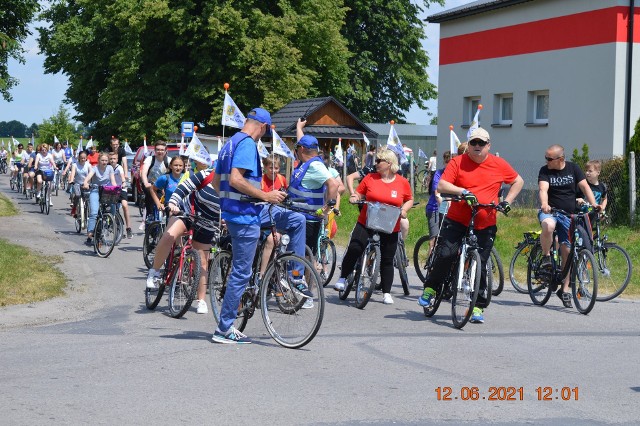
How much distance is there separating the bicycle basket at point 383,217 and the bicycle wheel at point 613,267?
2660mm

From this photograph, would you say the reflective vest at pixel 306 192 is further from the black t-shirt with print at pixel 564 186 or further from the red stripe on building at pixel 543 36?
the red stripe on building at pixel 543 36

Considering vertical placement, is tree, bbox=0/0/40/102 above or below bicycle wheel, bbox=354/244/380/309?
above

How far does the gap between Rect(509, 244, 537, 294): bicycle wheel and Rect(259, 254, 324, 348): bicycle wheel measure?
515 centimetres

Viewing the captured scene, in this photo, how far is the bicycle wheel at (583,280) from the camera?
11.4m

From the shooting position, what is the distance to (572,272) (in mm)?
11656

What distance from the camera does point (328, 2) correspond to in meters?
52.1

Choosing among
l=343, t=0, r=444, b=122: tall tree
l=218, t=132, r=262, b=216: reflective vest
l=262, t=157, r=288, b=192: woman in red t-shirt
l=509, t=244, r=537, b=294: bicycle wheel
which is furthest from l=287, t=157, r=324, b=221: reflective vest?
l=343, t=0, r=444, b=122: tall tree

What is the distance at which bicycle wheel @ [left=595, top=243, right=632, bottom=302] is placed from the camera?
495 inches

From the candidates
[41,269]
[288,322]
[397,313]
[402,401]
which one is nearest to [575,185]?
[397,313]

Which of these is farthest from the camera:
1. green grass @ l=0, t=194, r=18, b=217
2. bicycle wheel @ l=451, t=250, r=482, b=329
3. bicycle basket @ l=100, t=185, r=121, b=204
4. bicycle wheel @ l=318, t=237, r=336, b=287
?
green grass @ l=0, t=194, r=18, b=217

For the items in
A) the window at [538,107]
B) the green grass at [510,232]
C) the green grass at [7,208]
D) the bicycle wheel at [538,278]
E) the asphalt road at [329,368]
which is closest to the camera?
the asphalt road at [329,368]

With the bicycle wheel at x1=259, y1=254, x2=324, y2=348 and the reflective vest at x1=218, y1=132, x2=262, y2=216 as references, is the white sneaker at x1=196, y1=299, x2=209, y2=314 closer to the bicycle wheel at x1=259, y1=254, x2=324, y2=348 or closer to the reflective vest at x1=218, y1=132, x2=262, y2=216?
the bicycle wheel at x1=259, y1=254, x2=324, y2=348

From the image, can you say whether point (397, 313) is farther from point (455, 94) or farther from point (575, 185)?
point (455, 94)

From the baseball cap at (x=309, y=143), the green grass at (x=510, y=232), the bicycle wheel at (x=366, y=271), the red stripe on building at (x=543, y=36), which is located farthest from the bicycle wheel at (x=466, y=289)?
the red stripe on building at (x=543, y=36)
